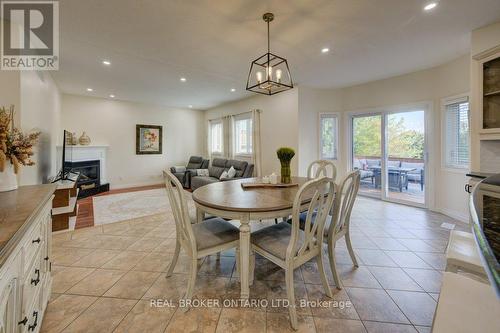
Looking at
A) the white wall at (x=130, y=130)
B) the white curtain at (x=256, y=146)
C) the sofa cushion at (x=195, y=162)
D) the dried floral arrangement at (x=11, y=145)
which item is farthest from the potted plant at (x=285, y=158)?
the white wall at (x=130, y=130)

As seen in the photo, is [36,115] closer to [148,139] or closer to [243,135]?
[148,139]

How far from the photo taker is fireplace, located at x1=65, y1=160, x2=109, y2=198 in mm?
5449

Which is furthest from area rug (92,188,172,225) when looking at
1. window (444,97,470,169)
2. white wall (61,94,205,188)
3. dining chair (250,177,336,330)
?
window (444,97,470,169)

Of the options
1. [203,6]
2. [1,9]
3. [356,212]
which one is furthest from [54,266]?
[356,212]

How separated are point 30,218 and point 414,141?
5.59m

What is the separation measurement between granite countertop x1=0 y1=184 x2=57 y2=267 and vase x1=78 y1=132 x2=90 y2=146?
488 centimetres

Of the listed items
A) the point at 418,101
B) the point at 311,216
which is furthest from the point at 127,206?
the point at 418,101

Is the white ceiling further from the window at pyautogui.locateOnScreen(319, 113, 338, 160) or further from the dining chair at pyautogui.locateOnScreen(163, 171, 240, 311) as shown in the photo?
the dining chair at pyautogui.locateOnScreen(163, 171, 240, 311)

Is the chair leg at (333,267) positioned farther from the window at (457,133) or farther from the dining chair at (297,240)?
the window at (457,133)

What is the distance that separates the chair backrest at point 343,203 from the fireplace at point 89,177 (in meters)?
6.02

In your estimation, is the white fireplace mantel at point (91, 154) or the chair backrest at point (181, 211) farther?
the white fireplace mantel at point (91, 154)

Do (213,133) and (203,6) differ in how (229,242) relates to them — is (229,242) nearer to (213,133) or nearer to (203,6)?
(203,6)

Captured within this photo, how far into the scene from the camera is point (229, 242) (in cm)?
179

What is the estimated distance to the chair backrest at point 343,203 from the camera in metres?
1.85
